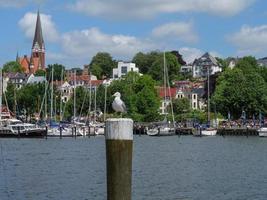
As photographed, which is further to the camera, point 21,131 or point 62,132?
point 62,132

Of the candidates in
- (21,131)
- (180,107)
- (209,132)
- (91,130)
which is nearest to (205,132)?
(209,132)

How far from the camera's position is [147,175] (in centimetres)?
5188

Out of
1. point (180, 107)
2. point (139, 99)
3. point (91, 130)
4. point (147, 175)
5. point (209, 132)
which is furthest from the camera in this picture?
point (180, 107)

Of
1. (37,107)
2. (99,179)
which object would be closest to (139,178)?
(99,179)

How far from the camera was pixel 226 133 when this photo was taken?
13388 cm

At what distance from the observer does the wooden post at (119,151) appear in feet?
51.5

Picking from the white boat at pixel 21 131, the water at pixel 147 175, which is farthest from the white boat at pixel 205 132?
the water at pixel 147 175

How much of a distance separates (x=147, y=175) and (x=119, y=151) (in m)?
36.5

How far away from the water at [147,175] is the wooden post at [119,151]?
22377 mm

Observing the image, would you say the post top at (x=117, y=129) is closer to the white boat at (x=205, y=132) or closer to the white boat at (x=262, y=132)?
the white boat at (x=262, y=132)

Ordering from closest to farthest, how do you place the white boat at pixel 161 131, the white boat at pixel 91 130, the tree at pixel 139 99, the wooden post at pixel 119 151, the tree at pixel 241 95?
the wooden post at pixel 119 151
the white boat at pixel 91 130
the white boat at pixel 161 131
the tree at pixel 241 95
the tree at pixel 139 99

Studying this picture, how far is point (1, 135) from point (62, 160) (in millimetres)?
51955

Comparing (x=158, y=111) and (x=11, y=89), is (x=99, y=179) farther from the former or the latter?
(x=11, y=89)

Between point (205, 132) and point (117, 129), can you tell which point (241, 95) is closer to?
point (205, 132)
